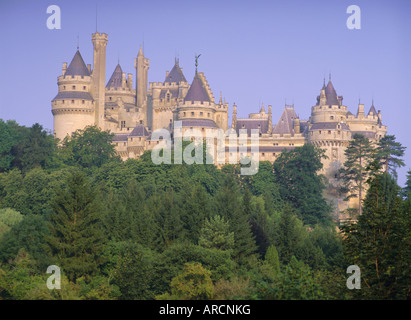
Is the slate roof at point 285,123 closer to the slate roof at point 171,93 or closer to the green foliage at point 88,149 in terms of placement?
the slate roof at point 171,93

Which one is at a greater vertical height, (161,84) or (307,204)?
(161,84)

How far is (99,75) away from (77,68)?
2491 mm

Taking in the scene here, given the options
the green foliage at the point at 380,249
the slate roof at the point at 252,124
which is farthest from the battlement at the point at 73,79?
the green foliage at the point at 380,249

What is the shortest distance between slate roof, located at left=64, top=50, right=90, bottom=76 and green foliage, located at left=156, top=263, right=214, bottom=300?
5327cm

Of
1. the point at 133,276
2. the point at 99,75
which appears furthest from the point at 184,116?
the point at 133,276

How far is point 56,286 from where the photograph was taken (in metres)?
51.1

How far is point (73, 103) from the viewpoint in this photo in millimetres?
101938

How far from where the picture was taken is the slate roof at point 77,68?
104 m

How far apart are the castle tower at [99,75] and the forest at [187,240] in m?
13.5

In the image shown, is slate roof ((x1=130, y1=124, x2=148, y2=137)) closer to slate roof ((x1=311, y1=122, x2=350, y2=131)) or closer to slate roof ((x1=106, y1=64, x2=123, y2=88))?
slate roof ((x1=106, y1=64, x2=123, y2=88))

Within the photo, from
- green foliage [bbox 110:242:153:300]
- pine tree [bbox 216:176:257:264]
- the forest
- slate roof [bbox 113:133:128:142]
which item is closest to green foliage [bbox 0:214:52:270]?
the forest
